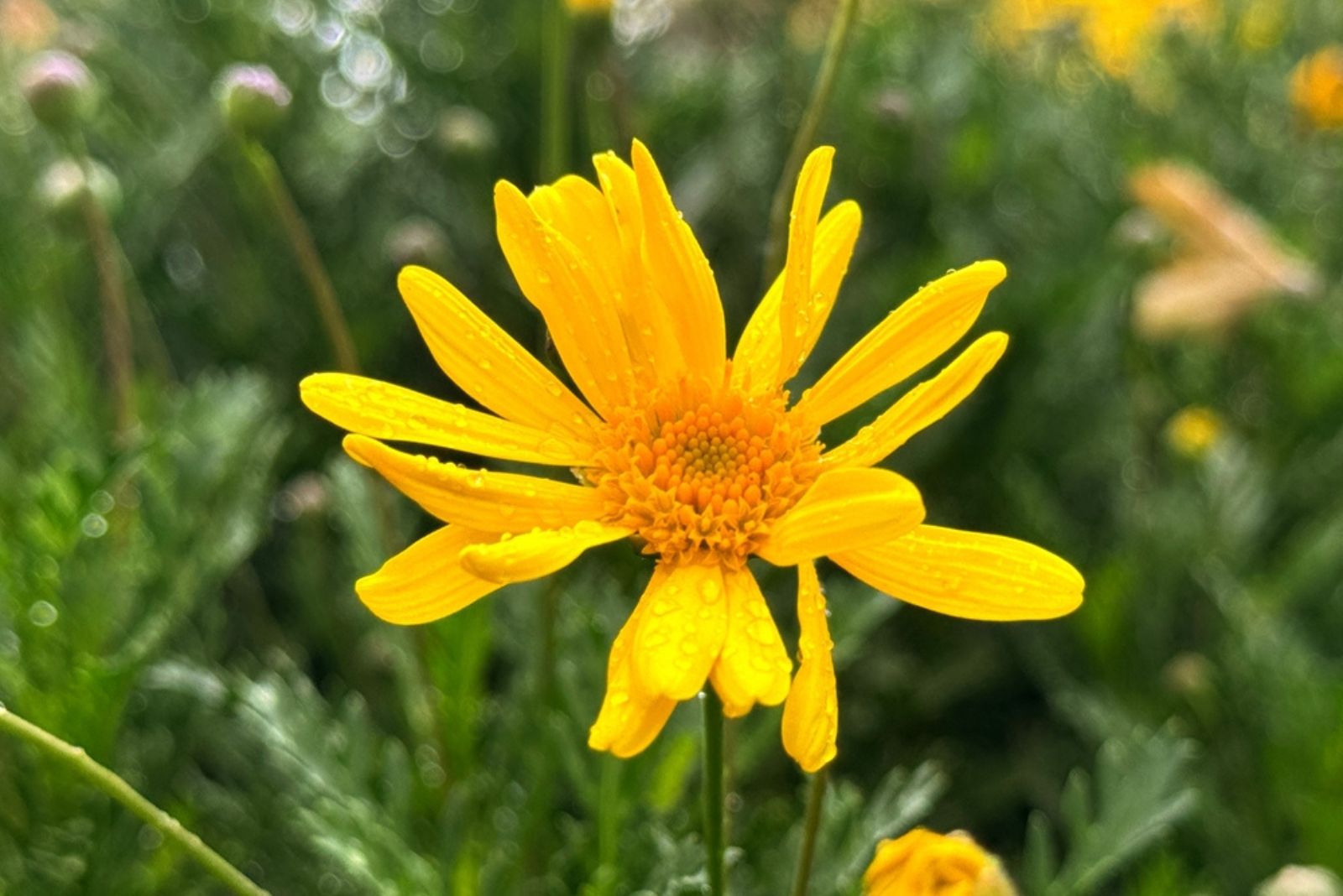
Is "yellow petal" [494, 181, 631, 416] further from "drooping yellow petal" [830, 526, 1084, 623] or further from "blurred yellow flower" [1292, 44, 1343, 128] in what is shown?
"blurred yellow flower" [1292, 44, 1343, 128]

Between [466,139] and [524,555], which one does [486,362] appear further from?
[466,139]

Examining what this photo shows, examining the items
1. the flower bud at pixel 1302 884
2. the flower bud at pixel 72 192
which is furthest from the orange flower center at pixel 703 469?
the flower bud at pixel 72 192

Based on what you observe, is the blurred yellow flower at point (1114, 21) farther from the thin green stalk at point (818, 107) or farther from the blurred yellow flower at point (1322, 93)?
the thin green stalk at point (818, 107)

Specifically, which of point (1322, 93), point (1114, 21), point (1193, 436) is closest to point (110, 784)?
point (1193, 436)

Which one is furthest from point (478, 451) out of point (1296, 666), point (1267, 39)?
point (1267, 39)

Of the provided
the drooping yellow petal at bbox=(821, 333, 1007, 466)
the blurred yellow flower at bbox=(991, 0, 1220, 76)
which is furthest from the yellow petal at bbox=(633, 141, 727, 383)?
the blurred yellow flower at bbox=(991, 0, 1220, 76)

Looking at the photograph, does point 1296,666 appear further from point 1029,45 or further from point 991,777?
point 1029,45
